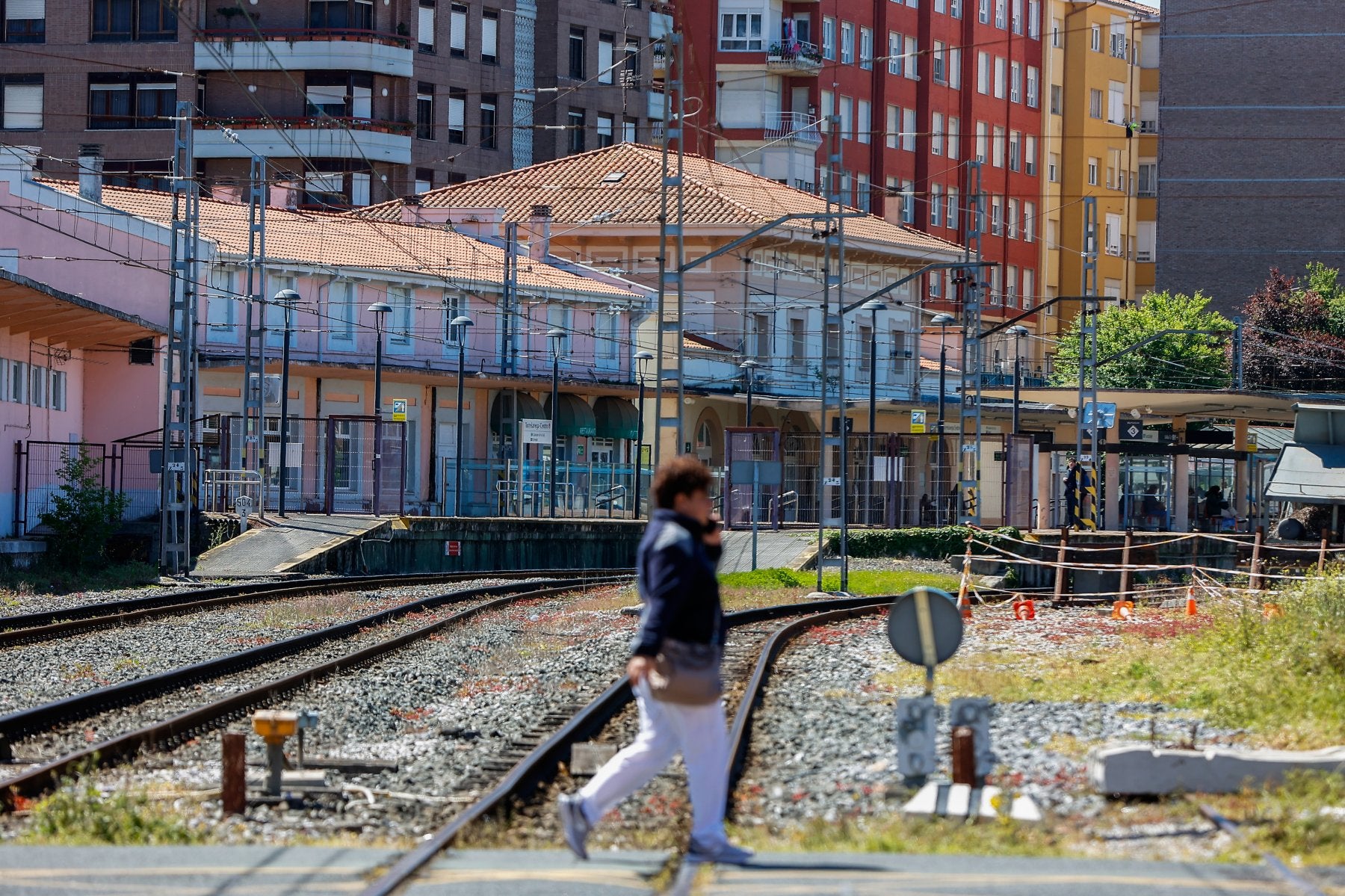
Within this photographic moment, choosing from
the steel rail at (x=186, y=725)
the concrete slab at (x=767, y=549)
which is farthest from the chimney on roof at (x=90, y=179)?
the steel rail at (x=186, y=725)

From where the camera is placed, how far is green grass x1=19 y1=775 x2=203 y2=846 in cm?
1028

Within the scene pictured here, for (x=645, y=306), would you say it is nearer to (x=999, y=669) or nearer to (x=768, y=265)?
(x=768, y=265)

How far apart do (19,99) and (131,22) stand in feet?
16.4

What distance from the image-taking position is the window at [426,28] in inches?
3187

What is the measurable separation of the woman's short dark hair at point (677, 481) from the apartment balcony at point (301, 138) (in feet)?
218

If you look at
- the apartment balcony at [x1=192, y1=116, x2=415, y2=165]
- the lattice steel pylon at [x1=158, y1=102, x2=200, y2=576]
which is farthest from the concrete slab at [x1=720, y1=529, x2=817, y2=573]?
the apartment balcony at [x1=192, y1=116, x2=415, y2=165]

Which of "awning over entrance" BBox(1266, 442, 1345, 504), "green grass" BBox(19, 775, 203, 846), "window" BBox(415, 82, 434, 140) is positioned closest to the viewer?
"green grass" BBox(19, 775, 203, 846)

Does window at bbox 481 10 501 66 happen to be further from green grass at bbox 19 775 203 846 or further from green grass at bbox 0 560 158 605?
green grass at bbox 19 775 203 846

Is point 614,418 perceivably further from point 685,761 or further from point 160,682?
point 685,761

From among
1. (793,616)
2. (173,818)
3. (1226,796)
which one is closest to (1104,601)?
(793,616)

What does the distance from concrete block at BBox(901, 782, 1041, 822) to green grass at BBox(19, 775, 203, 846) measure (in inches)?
145

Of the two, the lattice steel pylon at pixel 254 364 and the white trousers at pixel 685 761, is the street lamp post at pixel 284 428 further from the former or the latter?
the white trousers at pixel 685 761

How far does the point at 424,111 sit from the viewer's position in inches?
3211

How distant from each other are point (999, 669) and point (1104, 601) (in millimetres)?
12814
